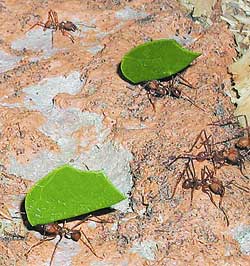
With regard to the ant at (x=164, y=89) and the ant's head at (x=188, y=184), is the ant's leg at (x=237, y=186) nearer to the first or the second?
the ant's head at (x=188, y=184)

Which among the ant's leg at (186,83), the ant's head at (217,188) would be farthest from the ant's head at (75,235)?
the ant's leg at (186,83)

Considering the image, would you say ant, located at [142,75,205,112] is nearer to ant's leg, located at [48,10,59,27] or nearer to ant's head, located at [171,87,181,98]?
ant's head, located at [171,87,181,98]

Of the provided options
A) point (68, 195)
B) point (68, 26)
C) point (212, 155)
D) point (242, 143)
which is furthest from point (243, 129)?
point (68, 26)

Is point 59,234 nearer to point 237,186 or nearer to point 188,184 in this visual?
point 188,184

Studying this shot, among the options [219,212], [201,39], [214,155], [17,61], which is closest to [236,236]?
[219,212]

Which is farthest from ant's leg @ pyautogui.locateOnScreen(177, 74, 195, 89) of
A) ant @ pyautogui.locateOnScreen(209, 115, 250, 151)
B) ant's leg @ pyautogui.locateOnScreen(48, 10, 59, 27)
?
ant's leg @ pyautogui.locateOnScreen(48, 10, 59, 27)
